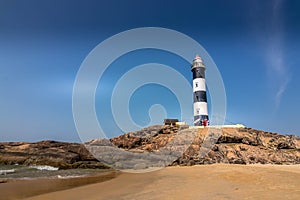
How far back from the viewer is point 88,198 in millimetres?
8398

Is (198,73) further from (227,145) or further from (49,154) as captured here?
(49,154)

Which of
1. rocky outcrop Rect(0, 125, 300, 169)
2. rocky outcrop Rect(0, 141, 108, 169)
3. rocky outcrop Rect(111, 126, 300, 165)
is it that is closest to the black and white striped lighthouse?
rocky outcrop Rect(111, 126, 300, 165)

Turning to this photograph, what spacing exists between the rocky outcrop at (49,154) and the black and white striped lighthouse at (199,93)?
55.9ft

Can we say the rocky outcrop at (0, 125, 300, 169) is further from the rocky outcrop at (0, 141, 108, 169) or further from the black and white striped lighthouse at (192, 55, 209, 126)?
the black and white striped lighthouse at (192, 55, 209, 126)

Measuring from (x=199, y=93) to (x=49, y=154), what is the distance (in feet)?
73.7

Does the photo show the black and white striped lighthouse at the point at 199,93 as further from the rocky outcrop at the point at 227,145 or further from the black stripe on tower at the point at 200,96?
the rocky outcrop at the point at 227,145

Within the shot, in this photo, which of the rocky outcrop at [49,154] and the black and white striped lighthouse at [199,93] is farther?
the black and white striped lighthouse at [199,93]

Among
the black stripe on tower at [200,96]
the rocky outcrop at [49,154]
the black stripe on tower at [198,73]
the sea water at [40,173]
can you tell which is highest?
the black stripe on tower at [198,73]

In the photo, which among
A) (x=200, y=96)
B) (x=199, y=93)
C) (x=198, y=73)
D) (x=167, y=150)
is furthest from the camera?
(x=198, y=73)

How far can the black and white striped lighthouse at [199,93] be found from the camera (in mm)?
38562

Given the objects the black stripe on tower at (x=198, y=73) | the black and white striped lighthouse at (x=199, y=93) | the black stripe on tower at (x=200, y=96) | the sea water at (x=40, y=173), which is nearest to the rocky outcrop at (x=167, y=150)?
the sea water at (x=40, y=173)

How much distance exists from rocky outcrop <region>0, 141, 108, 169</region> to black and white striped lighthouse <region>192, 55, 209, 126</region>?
17.0 meters

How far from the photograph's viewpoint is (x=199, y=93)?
3997cm

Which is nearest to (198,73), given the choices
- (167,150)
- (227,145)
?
(227,145)
